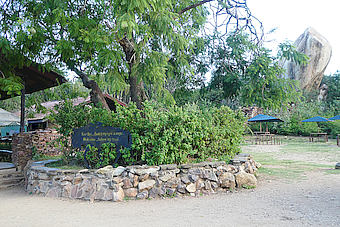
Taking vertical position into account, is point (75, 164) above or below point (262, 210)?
above

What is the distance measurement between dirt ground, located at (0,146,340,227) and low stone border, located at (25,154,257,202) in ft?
0.72

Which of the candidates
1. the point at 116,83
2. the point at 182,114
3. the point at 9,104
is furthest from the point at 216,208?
the point at 9,104

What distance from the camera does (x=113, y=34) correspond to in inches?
247

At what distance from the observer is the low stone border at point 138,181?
208 inches

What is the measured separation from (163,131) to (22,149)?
4683mm

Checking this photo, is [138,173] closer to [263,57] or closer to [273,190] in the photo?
[273,190]

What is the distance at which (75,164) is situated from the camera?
655cm

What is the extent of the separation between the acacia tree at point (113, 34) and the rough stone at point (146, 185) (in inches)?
80.2

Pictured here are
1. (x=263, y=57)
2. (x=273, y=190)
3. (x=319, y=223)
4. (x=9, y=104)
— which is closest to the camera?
(x=319, y=223)

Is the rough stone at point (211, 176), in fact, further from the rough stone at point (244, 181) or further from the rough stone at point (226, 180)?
the rough stone at point (244, 181)

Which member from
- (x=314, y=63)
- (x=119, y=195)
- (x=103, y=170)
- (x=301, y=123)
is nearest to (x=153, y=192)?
(x=119, y=195)

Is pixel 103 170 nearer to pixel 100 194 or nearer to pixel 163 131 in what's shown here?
pixel 100 194

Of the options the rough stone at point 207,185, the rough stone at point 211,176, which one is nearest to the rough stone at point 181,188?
the rough stone at point 207,185

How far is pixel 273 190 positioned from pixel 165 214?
257cm
